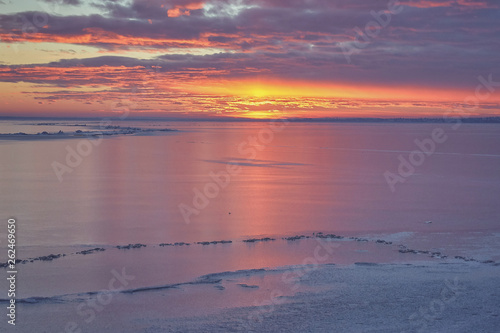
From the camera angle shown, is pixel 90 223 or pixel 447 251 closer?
pixel 447 251

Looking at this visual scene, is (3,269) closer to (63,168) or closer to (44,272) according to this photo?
(44,272)

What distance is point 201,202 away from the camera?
21.5 m

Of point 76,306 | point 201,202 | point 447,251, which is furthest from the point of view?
point 201,202


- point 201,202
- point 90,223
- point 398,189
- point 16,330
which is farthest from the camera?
point 398,189

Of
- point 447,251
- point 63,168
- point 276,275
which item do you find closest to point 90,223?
point 276,275

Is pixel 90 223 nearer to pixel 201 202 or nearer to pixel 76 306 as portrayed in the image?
pixel 201 202

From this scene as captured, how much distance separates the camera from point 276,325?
9258 mm

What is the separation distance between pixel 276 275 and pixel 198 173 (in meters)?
19.9

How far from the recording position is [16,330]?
898 centimetres

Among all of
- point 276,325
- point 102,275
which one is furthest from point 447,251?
point 102,275

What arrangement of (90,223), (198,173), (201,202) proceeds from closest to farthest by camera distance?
1. (90,223)
2. (201,202)
3. (198,173)

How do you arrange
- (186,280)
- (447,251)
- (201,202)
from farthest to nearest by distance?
1. (201,202)
2. (447,251)
3. (186,280)

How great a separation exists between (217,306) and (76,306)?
108 inches

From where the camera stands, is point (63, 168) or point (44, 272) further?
point (63, 168)
